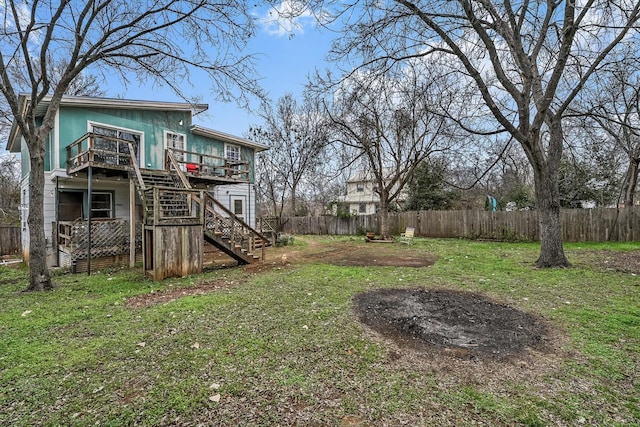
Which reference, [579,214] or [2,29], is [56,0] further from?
[579,214]

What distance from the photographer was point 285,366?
305cm

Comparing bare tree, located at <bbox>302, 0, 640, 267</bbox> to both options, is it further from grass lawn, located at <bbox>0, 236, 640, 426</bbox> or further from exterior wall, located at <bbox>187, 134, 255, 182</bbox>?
exterior wall, located at <bbox>187, 134, 255, 182</bbox>

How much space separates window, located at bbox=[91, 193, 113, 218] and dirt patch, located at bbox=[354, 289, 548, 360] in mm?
10451

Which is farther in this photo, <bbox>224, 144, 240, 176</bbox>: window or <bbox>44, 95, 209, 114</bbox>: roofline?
<bbox>224, 144, 240, 176</bbox>: window

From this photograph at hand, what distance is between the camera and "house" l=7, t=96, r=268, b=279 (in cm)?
771

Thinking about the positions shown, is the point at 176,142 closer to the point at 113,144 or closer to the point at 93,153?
the point at 113,144

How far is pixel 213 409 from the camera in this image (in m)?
2.42

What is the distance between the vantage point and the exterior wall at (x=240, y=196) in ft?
49.1

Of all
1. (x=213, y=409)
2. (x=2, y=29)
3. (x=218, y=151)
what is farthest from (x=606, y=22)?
(x=218, y=151)

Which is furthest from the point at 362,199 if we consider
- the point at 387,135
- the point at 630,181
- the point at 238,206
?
the point at 630,181

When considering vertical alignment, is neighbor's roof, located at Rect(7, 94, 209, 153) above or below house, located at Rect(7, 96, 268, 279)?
above

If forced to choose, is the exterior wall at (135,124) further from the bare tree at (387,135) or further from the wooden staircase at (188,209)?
the bare tree at (387,135)

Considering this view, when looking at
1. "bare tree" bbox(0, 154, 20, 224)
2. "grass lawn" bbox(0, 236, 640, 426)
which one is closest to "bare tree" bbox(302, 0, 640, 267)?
"grass lawn" bbox(0, 236, 640, 426)

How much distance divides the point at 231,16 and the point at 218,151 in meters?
8.72
